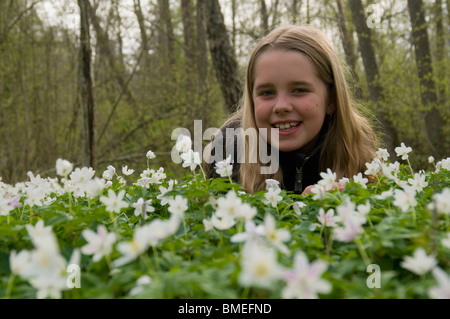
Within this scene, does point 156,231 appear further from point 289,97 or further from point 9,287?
point 289,97

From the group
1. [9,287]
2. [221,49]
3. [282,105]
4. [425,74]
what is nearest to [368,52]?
[425,74]

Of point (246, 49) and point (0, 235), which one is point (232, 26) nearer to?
point (246, 49)

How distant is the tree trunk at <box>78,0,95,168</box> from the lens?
5.81m

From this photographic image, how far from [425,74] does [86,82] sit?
905 cm

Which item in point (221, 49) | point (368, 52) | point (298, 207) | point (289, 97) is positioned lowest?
point (298, 207)

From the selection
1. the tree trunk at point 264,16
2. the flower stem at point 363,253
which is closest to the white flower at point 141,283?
the flower stem at point 363,253

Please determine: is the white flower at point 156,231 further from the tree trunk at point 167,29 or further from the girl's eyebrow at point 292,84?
the tree trunk at point 167,29

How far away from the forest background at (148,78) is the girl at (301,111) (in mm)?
2686

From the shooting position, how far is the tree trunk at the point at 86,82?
5.81 metres

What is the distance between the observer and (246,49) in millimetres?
12555

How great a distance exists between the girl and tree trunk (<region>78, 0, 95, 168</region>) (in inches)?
126

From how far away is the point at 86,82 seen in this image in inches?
233
